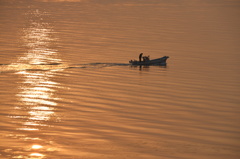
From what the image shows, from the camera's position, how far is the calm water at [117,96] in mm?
20219

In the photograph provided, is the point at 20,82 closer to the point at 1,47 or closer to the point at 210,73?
the point at 210,73

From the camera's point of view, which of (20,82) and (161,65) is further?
(161,65)

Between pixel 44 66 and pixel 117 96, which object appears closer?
pixel 117 96

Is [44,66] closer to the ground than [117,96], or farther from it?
farther from it

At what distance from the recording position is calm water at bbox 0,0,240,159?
20.2 metres

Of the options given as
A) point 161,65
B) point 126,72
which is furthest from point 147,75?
point 161,65

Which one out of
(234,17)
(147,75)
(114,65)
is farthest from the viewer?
(234,17)

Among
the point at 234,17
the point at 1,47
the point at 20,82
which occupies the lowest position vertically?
the point at 20,82

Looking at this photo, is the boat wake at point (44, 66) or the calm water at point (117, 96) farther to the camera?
the boat wake at point (44, 66)

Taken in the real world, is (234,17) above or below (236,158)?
above

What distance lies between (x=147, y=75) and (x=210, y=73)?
4916 millimetres

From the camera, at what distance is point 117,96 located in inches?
1161

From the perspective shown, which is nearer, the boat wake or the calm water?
the calm water

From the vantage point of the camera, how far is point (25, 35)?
64.3 m
